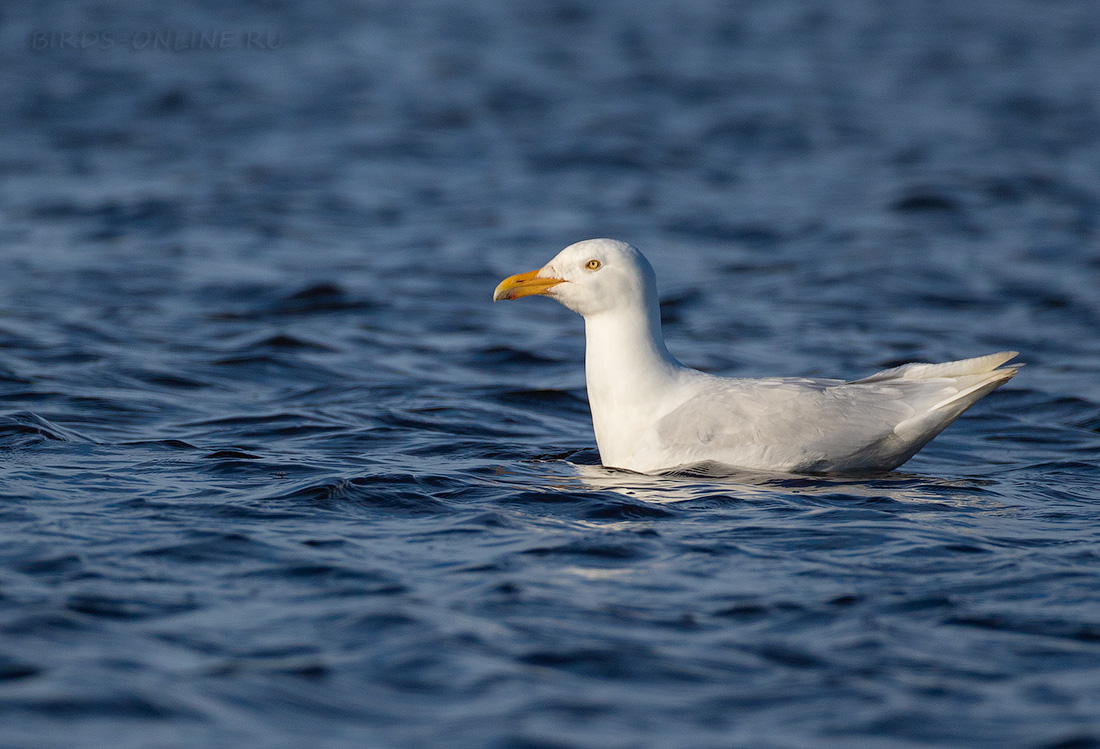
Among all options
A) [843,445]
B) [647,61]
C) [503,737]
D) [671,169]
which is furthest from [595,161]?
[503,737]

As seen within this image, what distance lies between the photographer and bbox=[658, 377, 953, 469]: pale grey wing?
277 inches

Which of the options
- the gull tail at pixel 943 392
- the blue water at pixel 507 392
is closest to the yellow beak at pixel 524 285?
the blue water at pixel 507 392

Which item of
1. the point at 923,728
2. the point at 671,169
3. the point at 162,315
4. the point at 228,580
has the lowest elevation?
the point at 923,728

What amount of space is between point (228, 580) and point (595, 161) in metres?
12.9

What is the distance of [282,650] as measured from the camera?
4.57 m

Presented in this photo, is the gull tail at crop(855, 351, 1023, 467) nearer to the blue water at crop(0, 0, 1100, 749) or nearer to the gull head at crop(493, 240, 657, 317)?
the blue water at crop(0, 0, 1100, 749)

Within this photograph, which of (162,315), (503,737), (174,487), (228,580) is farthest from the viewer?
(162,315)

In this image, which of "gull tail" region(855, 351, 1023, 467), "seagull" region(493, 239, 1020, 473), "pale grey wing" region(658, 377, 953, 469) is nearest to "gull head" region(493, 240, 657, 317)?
"seagull" region(493, 239, 1020, 473)

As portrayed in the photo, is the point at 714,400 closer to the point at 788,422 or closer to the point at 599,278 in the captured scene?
the point at 788,422

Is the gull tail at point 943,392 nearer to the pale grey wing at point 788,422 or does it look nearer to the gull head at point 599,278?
the pale grey wing at point 788,422

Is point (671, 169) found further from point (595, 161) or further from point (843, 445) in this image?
point (843, 445)

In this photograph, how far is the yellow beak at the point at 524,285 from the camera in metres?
7.49

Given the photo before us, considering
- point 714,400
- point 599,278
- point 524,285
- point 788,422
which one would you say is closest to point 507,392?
point 524,285

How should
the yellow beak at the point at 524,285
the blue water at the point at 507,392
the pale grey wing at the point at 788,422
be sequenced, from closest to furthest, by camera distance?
the blue water at the point at 507,392, the pale grey wing at the point at 788,422, the yellow beak at the point at 524,285
